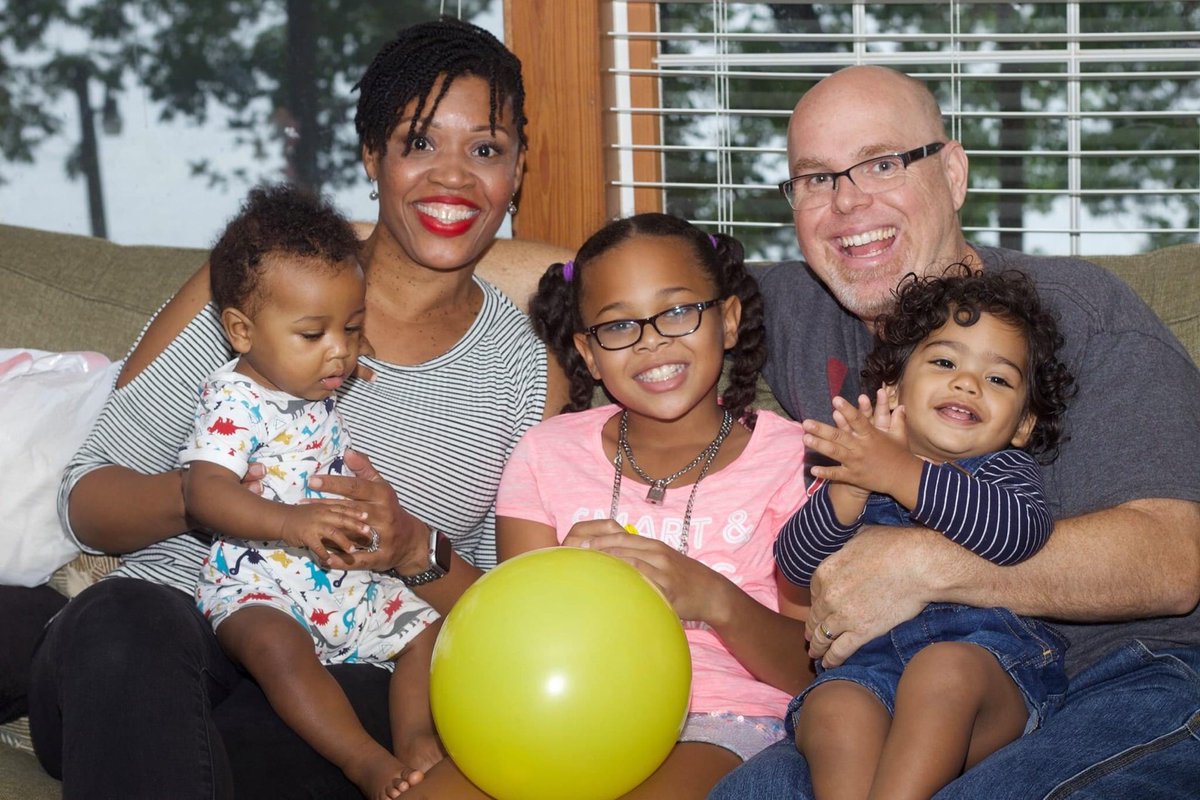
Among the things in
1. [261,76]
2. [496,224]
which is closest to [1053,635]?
[496,224]

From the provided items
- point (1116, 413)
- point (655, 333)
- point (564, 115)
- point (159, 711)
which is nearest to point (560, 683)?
point (159, 711)

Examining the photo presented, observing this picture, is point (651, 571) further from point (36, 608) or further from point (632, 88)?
point (632, 88)

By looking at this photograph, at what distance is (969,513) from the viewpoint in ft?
5.90

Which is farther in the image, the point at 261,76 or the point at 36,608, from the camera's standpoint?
the point at 261,76

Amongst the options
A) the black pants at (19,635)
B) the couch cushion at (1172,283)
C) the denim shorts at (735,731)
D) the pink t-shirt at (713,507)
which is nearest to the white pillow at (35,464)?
the black pants at (19,635)

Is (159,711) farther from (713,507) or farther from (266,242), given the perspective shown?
(713,507)

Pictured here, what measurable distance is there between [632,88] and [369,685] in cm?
172

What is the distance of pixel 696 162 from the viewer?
3.36m

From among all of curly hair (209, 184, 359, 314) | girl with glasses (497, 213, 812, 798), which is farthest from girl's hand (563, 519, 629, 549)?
curly hair (209, 184, 359, 314)

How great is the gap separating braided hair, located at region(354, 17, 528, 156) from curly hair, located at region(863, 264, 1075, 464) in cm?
88

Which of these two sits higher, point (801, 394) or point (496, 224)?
point (496, 224)

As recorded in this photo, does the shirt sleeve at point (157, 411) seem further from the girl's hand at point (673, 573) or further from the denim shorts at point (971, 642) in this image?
the denim shorts at point (971, 642)

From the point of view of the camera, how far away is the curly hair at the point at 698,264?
223cm

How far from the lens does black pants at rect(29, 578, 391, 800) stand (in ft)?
5.57
